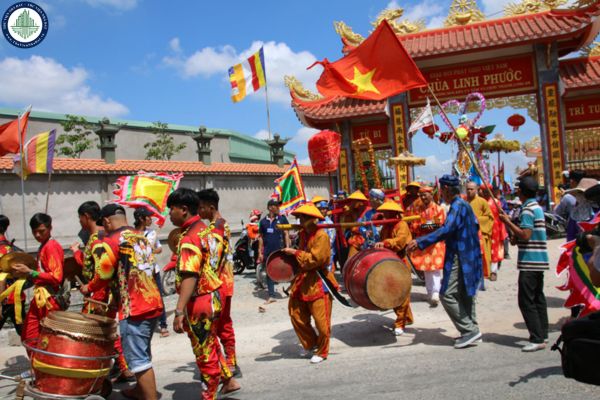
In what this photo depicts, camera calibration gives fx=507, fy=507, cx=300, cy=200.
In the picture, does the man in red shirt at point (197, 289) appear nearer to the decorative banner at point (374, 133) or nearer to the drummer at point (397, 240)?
the drummer at point (397, 240)

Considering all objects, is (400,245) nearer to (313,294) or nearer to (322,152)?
(313,294)

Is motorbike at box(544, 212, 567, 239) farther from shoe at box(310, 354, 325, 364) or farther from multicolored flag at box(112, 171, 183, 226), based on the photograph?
multicolored flag at box(112, 171, 183, 226)

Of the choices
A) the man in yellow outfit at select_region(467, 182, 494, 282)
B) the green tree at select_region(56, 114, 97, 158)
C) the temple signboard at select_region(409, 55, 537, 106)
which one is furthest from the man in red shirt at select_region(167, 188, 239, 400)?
the green tree at select_region(56, 114, 97, 158)

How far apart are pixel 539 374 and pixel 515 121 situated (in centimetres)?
1283

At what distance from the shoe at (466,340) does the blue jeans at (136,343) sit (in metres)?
3.18

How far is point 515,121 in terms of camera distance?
15688 millimetres

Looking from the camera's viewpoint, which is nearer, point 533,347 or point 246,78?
point 533,347

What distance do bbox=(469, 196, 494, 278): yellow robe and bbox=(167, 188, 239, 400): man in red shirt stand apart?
5.60 metres

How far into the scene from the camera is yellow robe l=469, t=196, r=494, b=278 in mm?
8328

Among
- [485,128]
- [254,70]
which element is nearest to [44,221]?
[485,128]

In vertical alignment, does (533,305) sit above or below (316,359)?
above

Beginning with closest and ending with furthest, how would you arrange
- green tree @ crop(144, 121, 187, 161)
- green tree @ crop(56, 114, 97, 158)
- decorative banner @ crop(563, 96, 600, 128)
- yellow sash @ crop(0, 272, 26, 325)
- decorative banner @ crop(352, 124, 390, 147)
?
yellow sash @ crop(0, 272, 26, 325)
decorative banner @ crop(563, 96, 600, 128)
decorative banner @ crop(352, 124, 390, 147)
green tree @ crop(56, 114, 97, 158)
green tree @ crop(144, 121, 187, 161)

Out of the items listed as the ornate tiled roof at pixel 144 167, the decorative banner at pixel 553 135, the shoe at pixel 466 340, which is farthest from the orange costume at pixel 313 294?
the decorative banner at pixel 553 135

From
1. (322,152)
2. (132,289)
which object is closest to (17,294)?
(132,289)
